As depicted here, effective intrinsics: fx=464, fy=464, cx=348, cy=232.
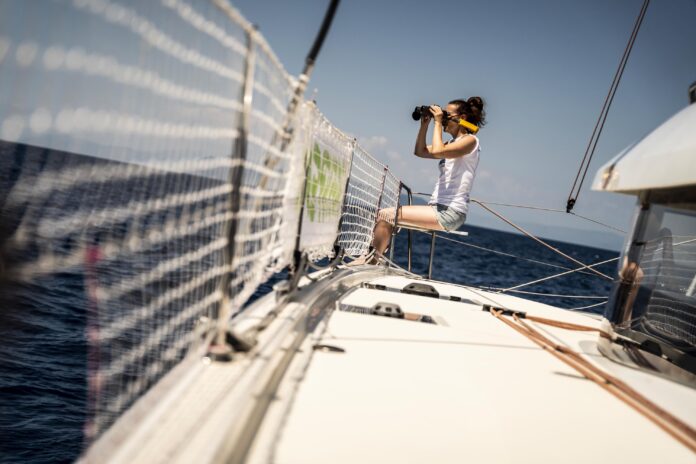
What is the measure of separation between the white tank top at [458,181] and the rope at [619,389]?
1.56 meters

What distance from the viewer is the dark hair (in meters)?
4.33

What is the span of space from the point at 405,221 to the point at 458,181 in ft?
2.23

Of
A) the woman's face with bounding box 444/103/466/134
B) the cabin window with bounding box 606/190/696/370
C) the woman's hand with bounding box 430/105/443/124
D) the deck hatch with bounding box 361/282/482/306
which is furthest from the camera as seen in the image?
the woman's face with bounding box 444/103/466/134

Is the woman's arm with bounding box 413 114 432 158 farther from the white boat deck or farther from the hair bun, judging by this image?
the white boat deck

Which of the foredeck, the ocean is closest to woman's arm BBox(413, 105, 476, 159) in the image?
the ocean

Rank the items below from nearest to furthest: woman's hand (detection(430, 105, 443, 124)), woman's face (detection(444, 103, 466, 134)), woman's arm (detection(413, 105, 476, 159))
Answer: woman's arm (detection(413, 105, 476, 159))
woman's hand (detection(430, 105, 443, 124))
woman's face (detection(444, 103, 466, 134))

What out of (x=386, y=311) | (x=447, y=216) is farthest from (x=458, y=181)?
(x=386, y=311)

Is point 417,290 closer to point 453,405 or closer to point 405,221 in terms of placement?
point 405,221

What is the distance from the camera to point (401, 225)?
15.5ft

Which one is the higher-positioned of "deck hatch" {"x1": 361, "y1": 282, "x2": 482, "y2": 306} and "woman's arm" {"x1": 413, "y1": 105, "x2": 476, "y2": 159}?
"woman's arm" {"x1": 413, "y1": 105, "x2": 476, "y2": 159}

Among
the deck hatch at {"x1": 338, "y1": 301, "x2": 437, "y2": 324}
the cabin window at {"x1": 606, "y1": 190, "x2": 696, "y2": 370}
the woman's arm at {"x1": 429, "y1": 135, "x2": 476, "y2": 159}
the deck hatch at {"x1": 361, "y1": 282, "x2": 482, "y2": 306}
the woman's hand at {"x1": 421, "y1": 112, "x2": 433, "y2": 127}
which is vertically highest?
the woman's hand at {"x1": 421, "y1": 112, "x2": 433, "y2": 127}

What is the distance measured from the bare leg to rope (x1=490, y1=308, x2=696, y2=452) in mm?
1587

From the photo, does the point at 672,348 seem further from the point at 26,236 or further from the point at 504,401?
the point at 26,236

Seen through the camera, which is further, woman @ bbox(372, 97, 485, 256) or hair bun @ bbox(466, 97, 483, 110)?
hair bun @ bbox(466, 97, 483, 110)
